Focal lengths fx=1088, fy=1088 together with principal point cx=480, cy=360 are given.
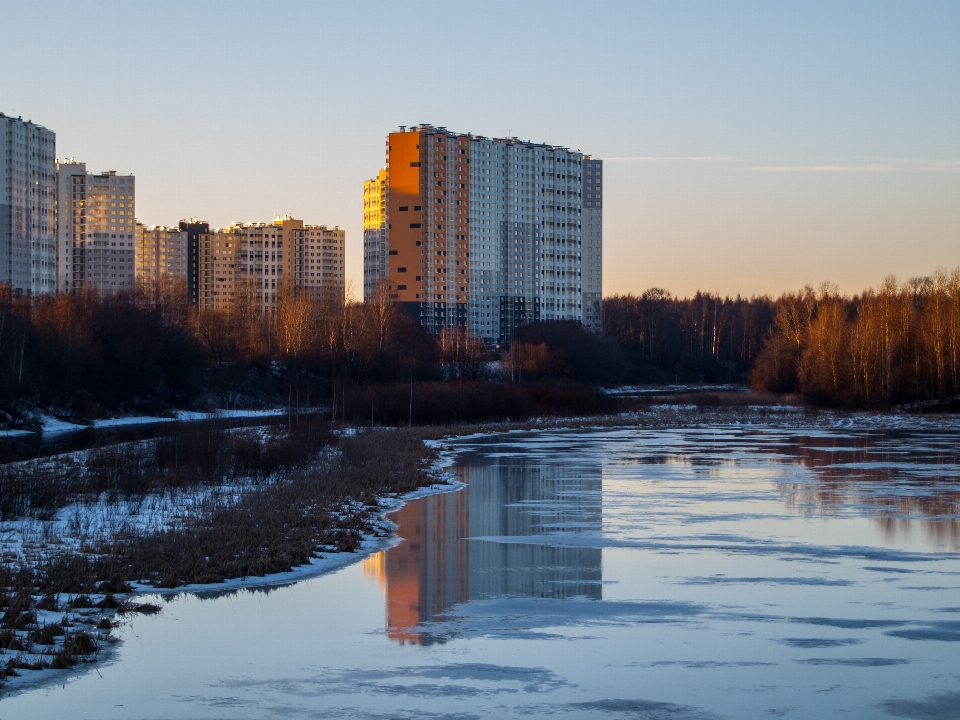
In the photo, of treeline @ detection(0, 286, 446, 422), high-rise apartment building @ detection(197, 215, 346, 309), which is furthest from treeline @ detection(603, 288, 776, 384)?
high-rise apartment building @ detection(197, 215, 346, 309)

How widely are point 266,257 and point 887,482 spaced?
14652cm

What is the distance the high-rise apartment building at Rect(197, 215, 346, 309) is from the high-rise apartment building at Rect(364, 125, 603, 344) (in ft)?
119

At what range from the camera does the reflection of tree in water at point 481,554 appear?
444 inches

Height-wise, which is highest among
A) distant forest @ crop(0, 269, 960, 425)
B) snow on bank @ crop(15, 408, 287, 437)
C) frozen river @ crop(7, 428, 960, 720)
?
distant forest @ crop(0, 269, 960, 425)

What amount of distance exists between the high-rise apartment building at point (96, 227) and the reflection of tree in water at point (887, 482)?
4786 inches

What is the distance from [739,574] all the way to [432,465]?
14898 mm

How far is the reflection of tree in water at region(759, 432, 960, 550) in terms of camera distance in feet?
57.6

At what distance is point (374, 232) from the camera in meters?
124

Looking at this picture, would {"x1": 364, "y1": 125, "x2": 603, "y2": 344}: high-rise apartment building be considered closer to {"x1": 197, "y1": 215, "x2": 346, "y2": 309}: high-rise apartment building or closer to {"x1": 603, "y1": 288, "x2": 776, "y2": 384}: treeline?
{"x1": 603, "y1": 288, "x2": 776, "y2": 384}: treeline

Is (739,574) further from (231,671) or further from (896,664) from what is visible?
(231,671)

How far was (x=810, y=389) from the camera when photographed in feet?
212

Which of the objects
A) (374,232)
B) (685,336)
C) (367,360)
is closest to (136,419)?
(367,360)

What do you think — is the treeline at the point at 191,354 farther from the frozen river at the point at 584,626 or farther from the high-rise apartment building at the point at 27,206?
the frozen river at the point at 584,626

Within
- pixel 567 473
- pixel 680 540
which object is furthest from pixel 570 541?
pixel 567 473
